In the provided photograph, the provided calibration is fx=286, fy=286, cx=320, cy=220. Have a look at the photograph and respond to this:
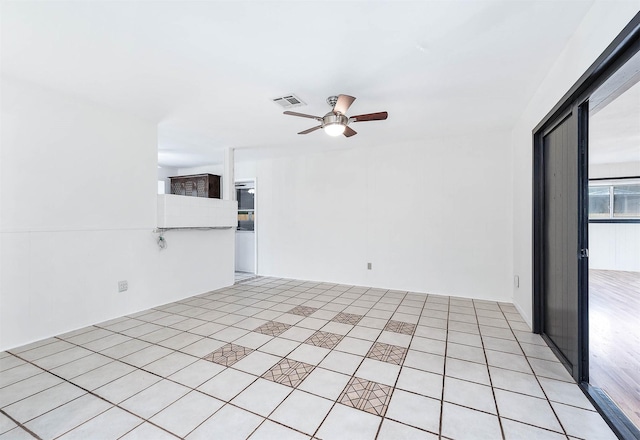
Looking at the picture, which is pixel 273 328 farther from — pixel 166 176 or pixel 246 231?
pixel 166 176

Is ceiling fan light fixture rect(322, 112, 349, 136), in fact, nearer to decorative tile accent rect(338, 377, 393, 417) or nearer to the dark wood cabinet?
decorative tile accent rect(338, 377, 393, 417)

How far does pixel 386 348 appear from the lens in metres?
2.48

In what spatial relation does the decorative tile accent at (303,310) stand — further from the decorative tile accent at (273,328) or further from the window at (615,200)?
the window at (615,200)

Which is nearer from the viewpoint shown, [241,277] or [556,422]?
[556,422]

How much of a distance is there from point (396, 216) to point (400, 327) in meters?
2.09

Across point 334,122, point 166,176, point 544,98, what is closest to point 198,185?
point 166,176

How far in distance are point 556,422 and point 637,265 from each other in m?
6.97

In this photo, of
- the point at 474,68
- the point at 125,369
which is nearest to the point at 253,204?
the point at 125,369

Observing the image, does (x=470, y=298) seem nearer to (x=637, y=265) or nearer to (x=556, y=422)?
(x=556, y=422)

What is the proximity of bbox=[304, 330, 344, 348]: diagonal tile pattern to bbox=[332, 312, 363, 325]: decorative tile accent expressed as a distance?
393 mm

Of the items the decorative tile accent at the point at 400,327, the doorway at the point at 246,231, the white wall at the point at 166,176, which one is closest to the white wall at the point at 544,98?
the decorative tile accent at the point at 400,327

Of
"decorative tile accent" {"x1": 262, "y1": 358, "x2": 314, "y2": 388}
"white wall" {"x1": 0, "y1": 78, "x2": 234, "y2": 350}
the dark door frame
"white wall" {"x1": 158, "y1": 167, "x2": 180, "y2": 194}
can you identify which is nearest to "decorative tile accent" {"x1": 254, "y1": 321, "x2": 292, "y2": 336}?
"decorative tile accent" {"x1": 262, "y1": 358, "x2": 314, "y2": 388}

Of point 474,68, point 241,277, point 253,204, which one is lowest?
point 241,277

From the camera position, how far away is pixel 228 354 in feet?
7.80
